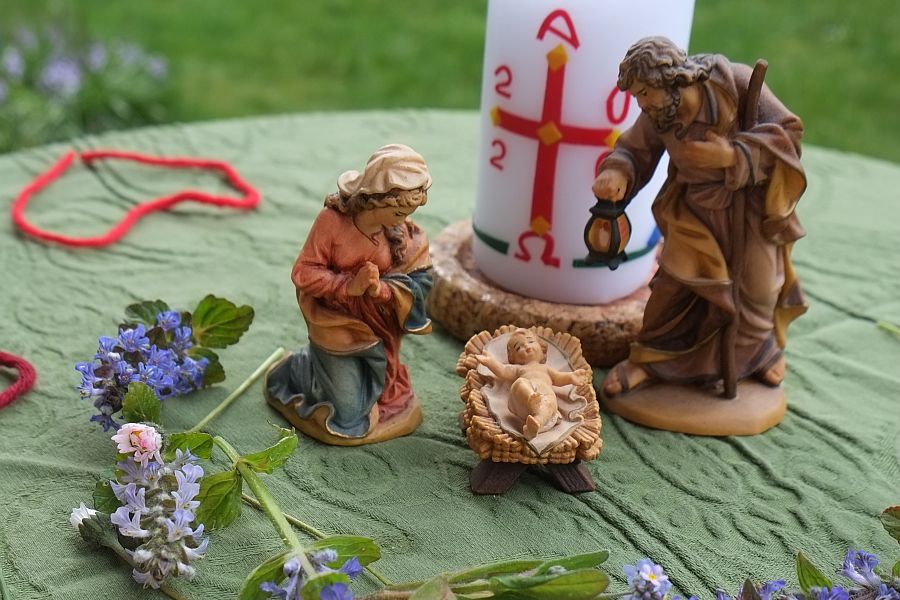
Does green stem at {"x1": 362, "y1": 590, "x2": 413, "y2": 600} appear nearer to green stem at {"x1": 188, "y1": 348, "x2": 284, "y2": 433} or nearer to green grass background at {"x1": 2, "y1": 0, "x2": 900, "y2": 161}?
green stem at {"x1": 188, "y1": 348, "x2": 284, "y2": 433}

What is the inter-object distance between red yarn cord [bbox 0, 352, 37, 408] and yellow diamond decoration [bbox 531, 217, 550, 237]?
0.59 m

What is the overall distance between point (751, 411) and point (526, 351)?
287 mm

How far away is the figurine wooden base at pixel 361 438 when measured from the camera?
1116mm

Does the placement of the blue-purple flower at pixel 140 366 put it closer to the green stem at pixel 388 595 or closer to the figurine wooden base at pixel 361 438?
the figurine wooden base at pixel 361 438

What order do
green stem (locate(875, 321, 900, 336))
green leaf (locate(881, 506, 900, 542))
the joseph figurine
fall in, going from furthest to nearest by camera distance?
green stem (locate(875, 321, 900, 336)) → the joseph figurine → green leaf (locate(881, 506, 900, 542))

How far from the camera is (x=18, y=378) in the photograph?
3.97 feet

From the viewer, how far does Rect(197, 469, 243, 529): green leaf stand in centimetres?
96

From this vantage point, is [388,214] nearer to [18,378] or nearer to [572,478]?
[572,478]

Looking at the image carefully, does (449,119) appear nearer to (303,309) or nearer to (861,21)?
(303,309)

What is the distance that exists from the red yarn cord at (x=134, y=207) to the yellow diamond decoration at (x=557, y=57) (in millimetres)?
605

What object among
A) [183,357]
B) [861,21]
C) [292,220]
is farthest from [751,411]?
[861,21]

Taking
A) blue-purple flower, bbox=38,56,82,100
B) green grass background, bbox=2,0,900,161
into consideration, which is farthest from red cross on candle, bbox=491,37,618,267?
green grass background, bbox=2,0,900,161

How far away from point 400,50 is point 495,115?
6.63 ft

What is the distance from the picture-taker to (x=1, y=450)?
3.57 feet
